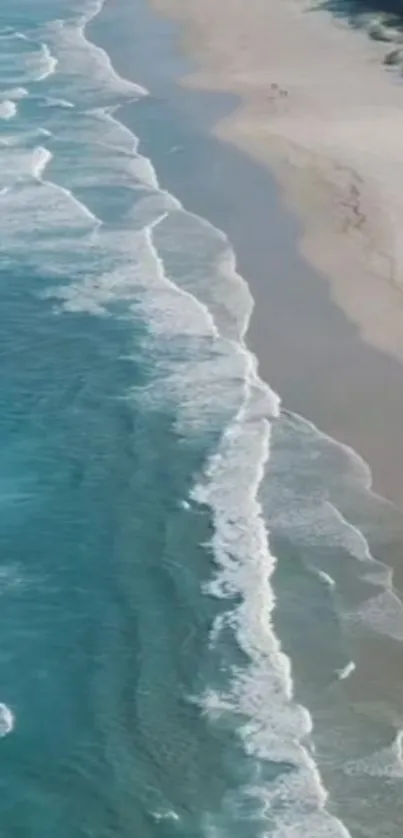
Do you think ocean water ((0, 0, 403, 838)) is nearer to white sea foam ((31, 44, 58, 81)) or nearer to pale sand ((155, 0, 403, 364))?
pale sand ((155, 0, 403, 364))

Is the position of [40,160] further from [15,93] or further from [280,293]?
[280,293]

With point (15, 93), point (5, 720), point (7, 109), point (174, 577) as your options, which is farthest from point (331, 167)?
point (5, 720)

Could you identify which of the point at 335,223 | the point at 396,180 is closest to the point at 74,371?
the point at 335,223

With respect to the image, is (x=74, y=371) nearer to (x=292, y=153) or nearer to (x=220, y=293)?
(x=220, y=293)

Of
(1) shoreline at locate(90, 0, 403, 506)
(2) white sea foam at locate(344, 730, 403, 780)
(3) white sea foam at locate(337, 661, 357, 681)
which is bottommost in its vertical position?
(1) shoreline at locate(90, 0, 403, 506)

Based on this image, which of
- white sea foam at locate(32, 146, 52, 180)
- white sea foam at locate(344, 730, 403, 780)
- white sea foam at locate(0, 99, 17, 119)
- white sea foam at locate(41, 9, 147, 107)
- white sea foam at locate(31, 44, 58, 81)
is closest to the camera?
white sea foam at locate(344, 730, 403, 780)

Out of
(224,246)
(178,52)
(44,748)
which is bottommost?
(178,52)

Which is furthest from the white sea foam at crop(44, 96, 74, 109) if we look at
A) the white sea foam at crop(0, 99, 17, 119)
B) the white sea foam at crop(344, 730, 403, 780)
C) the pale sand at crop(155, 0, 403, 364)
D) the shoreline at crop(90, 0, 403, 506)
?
the white sea foam at crop(344, 730, 403, 780)
